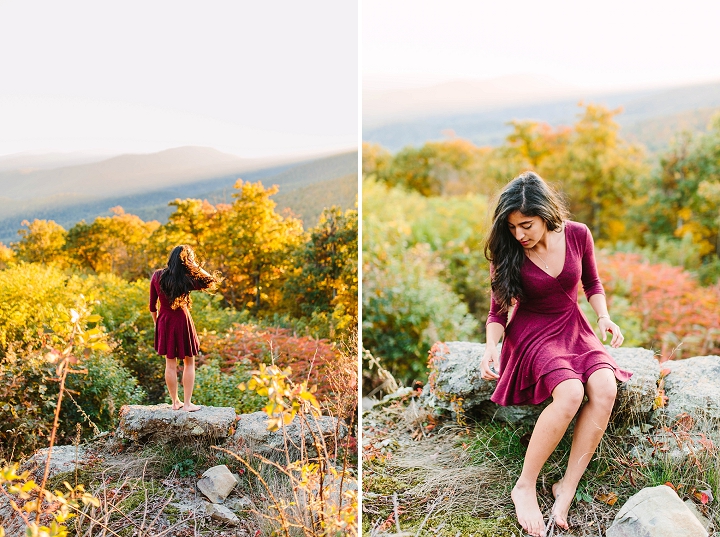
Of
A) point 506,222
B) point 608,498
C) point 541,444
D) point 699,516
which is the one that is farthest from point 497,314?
point 699,516

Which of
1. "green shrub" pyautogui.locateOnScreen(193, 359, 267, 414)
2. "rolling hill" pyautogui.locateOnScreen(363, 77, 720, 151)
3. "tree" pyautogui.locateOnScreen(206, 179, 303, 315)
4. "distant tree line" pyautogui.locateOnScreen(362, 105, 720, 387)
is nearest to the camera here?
"green shrub" pyautogui.locateOnScreen(193, 359, 267, 414)

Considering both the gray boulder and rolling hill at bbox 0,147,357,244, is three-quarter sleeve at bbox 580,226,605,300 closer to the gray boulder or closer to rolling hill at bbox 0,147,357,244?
the gray boulder

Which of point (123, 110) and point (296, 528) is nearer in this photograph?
point (296, 528)

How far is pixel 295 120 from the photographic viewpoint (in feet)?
10.3

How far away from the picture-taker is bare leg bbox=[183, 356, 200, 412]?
104 inches

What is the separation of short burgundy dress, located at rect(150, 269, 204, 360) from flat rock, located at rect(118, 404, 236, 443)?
26cm

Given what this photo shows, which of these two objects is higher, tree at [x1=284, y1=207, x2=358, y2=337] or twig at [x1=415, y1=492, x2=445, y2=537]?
tree at [x1=284, y1=207, x2=358, y2=337]

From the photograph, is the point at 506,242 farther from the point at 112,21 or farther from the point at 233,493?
the point at 112,21

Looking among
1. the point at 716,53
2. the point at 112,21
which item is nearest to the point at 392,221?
the point at 112,21

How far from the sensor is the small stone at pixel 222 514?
7.84 ft

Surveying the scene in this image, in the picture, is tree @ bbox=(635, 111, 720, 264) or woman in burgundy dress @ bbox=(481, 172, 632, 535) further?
tree @ bbox=(635, 111, 720, 264)

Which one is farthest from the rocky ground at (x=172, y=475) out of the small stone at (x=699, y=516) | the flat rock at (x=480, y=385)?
the small stone at (x=699, y=516)

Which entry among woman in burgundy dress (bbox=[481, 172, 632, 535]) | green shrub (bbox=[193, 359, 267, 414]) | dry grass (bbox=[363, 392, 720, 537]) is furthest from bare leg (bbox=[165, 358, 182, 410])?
woman in burgundy dress (bbox=[481, 172, 632, 535])

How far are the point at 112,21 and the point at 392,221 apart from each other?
3.79m
